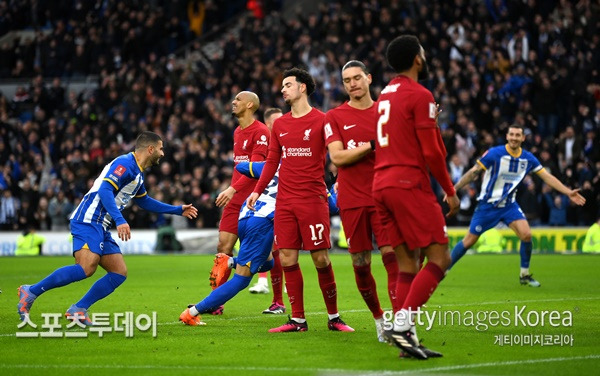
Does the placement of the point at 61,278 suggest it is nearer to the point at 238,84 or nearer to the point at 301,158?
the point at 301,158

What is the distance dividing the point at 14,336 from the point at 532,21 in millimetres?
21991

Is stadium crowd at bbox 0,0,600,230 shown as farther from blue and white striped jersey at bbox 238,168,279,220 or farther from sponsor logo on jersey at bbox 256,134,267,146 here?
blue and white striped jersey at bbox 238,168,279,220

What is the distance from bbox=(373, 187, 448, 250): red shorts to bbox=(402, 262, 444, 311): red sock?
223 mm

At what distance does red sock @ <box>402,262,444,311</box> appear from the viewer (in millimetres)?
8086

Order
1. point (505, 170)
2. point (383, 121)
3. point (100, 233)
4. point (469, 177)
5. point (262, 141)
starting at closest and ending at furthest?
point (383, 121) → point (100, 233) → point (262, 141) → point (469, 177) → point (505, 170)

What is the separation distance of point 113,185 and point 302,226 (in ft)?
7.39

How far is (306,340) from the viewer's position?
388 inches

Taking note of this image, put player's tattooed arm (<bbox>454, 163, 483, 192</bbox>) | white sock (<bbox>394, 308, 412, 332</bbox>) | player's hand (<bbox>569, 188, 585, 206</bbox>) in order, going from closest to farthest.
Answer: white sock (<bbox>394, 308, 412, 332</bbox>), player's hand (<bbox>569, 188, 585, 206</bbox>), player's tattooed arm (<bbox>454, 163, 483, 192</bbox>)

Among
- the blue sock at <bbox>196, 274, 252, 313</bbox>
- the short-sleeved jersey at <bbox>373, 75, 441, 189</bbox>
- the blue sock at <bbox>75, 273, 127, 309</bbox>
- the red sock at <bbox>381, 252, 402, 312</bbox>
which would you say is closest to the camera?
the short-sleeved jersey at <bbox>373, 75, 441, 189</bbox>

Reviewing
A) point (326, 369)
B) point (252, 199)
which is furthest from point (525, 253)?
point (326, 369)

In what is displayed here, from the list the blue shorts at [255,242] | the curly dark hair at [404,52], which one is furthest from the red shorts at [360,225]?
the curly dark hair at [404,52]

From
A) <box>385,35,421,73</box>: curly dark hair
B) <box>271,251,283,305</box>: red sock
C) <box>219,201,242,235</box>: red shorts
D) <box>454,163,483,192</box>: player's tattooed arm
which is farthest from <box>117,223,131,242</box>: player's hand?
<box>454,163,483,192</box>: player's tattooed arm

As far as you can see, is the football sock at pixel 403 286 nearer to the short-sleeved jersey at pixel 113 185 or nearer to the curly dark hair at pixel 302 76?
the curly dark hair at pixel 302 76

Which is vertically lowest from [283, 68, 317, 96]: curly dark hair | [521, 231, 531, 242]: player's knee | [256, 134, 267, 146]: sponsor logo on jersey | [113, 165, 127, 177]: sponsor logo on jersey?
[521, 231, 531, 242]: player's knee
